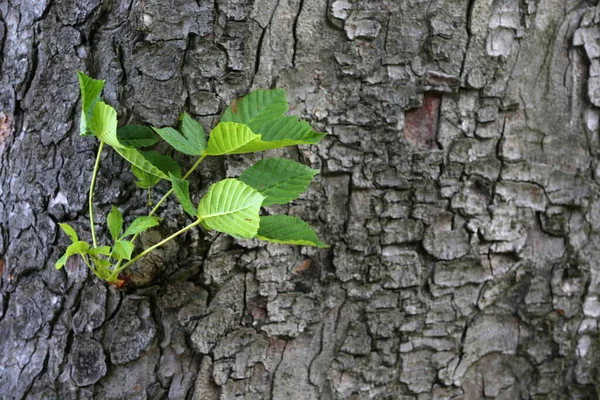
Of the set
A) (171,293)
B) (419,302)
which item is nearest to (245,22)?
(171,293)

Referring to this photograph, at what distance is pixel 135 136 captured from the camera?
3.55ft

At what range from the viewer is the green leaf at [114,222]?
1020 mm

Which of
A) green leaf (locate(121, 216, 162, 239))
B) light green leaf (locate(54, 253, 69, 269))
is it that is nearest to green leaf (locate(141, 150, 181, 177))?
green leaf (locate(121, 216, 162, 239))

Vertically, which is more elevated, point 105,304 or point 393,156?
point 393,156

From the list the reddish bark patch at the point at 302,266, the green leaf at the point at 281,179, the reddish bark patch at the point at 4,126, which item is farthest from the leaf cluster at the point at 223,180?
the reddish bark patch at the point at 4,126

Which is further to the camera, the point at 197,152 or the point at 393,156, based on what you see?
the point at 393,156

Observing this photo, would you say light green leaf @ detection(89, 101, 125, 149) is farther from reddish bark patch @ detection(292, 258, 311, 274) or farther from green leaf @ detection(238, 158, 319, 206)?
reddish bark patch @ detection(292, 258, 311, 274)

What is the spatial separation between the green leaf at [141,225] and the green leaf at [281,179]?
0.61 feet

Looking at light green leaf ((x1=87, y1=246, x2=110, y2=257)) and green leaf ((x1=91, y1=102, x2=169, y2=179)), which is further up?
green leaf ((x1=91, y1=102, x2=169, y2=179))

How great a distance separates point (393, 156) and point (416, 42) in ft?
0.82

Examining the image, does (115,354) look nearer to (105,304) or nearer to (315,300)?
(105,304)

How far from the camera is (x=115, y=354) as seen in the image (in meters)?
1.15

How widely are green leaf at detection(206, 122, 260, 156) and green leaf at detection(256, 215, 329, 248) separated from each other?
0.46 feet

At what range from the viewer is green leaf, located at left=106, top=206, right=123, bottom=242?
1.02 m
